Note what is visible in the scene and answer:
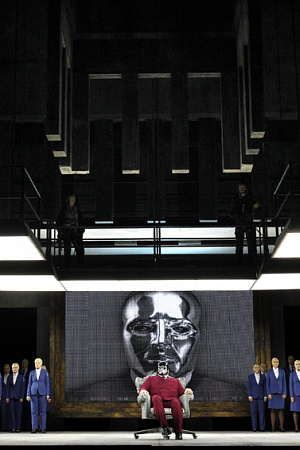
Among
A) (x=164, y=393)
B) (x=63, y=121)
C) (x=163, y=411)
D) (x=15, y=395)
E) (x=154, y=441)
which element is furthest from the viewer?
(x=15, y=395)

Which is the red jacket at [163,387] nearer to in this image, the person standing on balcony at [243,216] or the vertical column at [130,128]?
the person standing on balcony at [243,216]

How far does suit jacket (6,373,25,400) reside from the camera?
14.7 meters

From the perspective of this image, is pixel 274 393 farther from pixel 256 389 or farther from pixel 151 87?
pixel 151 87

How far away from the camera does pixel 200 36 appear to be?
14.9 metres

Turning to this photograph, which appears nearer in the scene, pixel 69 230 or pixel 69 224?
pixel 69 224

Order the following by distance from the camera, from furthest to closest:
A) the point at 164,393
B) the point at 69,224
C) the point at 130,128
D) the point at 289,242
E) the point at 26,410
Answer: the point at 26,410 → the point at 130,128 → the point at 69,224 → the point at 289,242 → the point at 164,393

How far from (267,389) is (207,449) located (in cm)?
672

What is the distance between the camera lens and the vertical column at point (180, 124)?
1384cm

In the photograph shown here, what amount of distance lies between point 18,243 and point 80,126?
4116 millimetres

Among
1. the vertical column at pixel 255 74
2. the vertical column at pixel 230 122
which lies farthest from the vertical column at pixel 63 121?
the vertical column at pixel 255 74

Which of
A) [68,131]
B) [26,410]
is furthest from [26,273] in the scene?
[26,410]

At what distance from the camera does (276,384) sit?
552 inches

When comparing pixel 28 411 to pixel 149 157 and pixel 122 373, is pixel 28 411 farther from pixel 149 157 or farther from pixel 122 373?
pixel 149 157

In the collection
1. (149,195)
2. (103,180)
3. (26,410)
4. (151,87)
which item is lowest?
(26,410)
